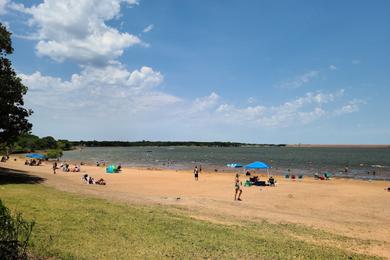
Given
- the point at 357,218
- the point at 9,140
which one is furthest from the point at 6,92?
the point at 357,218

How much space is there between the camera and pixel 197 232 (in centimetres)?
1291

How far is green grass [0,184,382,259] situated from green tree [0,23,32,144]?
15075 millimetres

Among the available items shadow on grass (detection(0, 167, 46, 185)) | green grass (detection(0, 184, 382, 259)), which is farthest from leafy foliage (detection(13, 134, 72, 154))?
green grass (detection(0, 184, 382, 259))

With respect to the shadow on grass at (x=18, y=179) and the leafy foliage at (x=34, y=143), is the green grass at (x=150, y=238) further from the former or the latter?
the leafy foliage at (x=34, y=143)

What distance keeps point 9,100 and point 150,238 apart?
22.9 m

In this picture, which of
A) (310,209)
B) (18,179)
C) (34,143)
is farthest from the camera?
(34,143)

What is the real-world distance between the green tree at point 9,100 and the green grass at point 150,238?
15.1 m

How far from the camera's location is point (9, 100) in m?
29.6

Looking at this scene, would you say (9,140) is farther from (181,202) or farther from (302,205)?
(302,205)

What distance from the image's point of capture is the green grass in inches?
397

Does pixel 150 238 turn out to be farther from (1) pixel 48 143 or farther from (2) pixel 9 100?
(1) pixel 48 143

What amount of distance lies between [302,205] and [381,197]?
390 inches

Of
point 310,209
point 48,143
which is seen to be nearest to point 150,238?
point 310,209

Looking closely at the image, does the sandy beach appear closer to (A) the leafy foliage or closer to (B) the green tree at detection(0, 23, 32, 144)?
(B) the green tree at detection(0, 23, 32, 144)
